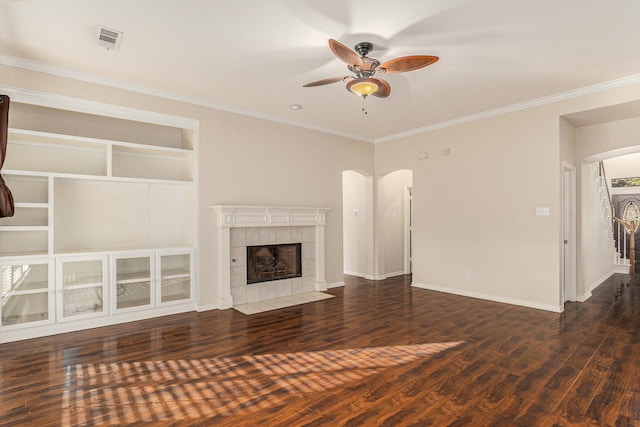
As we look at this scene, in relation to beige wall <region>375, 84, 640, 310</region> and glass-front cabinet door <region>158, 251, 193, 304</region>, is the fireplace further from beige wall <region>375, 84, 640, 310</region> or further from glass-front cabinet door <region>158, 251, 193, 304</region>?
beige wall <region>375, 84, 640, 310</region>

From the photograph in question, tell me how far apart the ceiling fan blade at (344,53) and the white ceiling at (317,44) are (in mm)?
249

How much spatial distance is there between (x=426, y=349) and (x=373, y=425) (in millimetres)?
1433

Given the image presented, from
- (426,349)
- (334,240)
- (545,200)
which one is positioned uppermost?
(545,200)

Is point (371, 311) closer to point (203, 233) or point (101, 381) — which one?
point (203, 233)

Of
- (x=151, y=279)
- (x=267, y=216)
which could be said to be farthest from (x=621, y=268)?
(x=151, y=279)

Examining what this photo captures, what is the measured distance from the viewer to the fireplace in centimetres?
538

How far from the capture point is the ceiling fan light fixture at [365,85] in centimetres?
330

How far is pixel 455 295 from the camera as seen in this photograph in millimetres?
5723

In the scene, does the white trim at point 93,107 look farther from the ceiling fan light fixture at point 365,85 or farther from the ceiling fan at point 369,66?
the ceiling fan light fixture at point 365,85

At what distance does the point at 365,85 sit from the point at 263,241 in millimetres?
3045

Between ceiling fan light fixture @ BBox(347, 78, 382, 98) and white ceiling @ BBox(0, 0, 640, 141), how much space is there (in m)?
0.35

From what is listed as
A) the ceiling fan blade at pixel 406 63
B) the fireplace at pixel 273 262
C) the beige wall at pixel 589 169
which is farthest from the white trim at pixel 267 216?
the beige wall at pixel 589 169

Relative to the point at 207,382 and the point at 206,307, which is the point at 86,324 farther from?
the point at 207,382

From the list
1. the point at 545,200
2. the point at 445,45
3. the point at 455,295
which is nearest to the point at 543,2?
the point at 445,45
